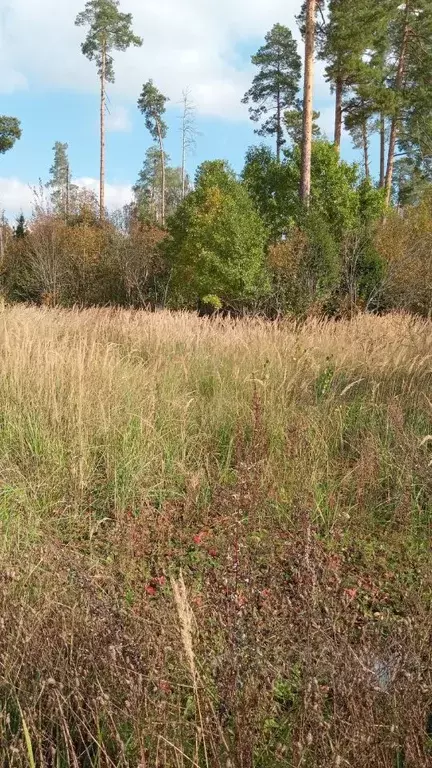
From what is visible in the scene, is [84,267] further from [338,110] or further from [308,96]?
[338,110]

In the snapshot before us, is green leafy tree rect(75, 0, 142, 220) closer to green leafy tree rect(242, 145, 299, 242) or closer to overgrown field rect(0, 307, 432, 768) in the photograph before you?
green leafy tree rect(242, 145, 299, 242)

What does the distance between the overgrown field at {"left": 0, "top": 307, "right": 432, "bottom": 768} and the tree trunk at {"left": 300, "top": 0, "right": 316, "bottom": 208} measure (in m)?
13.7

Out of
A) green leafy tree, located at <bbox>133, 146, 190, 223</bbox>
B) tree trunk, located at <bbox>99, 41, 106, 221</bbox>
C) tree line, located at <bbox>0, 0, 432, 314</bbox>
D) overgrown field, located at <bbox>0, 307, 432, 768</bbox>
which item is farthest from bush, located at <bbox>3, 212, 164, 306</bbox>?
green leafy tree, located at <bbox>133, 146, 190, 223</bbox>

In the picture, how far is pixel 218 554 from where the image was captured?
9.36 ft

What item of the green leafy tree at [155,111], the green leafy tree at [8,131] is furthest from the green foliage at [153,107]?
the green leafy tree at [8,131]

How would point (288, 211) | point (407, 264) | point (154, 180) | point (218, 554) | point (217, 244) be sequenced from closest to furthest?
point (218, 554) → point (407, 264) → point (217, 244) → point (288, 211) → point (154, 180)

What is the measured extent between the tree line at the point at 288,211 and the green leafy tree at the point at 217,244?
0.05 m

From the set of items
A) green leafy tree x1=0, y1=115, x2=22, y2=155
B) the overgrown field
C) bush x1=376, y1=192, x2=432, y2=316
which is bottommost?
the overgrown field

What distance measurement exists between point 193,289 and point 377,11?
12.5 meters

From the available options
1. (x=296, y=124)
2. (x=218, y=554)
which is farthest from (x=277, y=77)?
(x=218, y=554)

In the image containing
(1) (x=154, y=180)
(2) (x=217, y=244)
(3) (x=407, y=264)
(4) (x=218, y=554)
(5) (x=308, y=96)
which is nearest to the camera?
(4) (x=218, y=554)

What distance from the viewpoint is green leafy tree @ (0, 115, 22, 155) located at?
24.2 metres

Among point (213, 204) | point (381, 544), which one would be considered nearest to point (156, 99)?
point (213, 204)

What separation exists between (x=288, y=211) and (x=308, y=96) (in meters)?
5.37
